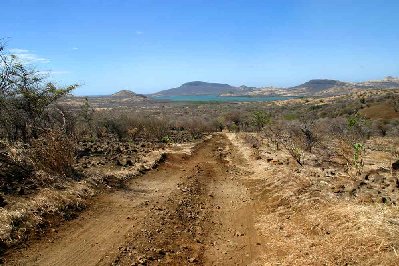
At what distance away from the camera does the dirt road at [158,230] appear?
7.05 metres

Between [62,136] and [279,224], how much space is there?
7471mm

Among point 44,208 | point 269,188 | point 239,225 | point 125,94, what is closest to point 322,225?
point 239,225

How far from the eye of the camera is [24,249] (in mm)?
7012

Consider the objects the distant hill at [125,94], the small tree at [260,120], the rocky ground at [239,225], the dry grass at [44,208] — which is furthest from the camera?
the distant hill at [125,94]

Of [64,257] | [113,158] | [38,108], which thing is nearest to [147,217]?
[64,257]

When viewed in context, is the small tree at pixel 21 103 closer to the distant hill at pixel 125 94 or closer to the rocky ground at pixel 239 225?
the rocky ground at pixel 239 225

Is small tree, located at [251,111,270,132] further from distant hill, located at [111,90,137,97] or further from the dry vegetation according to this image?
distant hill, located at [111,90,137,97]

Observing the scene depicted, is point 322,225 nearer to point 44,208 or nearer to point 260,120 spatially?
point 44,208

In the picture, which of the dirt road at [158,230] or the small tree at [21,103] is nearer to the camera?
the dirt road at [158,230]

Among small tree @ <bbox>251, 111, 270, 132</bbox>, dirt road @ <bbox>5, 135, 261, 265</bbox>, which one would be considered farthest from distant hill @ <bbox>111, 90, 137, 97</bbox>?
dirt road @ <bbox>5, 135, 261, 265</bbox>

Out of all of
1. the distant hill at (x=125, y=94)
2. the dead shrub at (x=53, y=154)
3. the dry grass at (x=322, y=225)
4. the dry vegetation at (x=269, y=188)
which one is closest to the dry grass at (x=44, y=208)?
the dry vegetation at (x=269, y=188)

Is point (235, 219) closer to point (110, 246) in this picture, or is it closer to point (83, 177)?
point (110, 246)

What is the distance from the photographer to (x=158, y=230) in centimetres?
848

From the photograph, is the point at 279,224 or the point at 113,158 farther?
the point at 113,158
